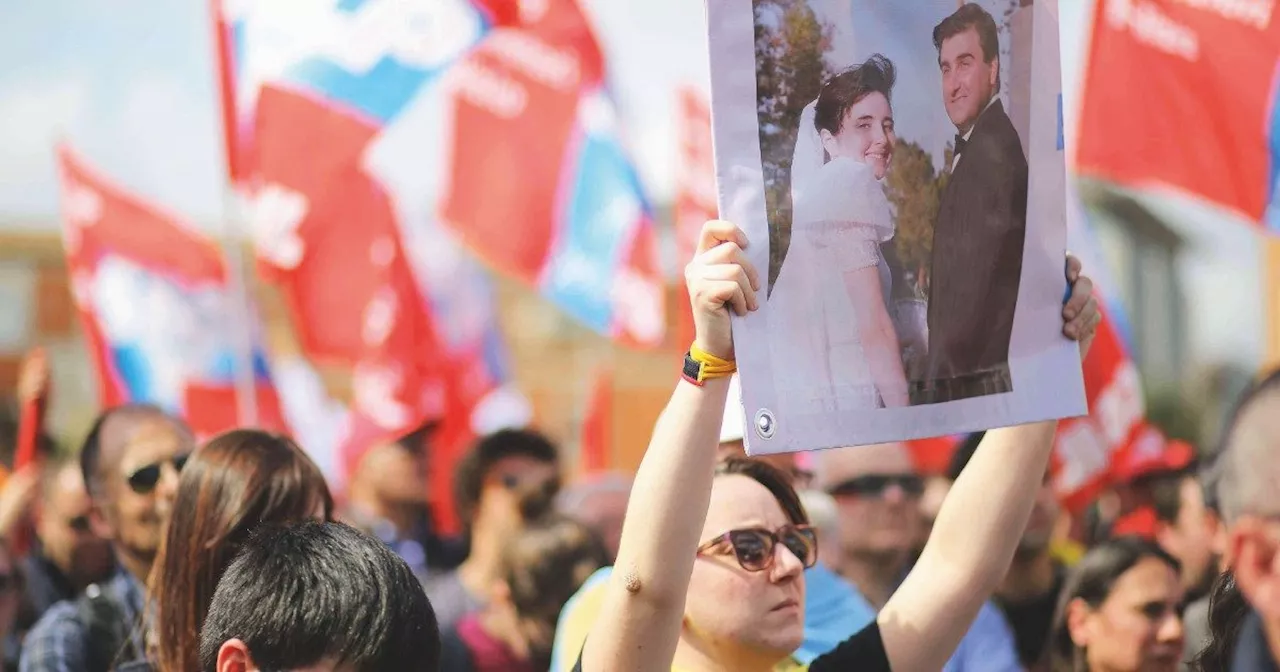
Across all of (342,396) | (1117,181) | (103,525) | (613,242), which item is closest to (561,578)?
(103,525)

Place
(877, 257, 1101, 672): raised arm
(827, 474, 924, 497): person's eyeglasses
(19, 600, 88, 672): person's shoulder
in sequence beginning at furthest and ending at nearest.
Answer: (827, 474, 924, 497): person's eyeglasses, (19, 600, 88, 672): person's shoulder, (877, 257, 1101, 672): raised arm

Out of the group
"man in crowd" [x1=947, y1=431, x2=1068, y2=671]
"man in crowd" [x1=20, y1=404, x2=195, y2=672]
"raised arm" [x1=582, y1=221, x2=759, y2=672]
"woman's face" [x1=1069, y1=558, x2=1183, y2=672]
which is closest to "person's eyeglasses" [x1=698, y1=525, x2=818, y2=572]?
"raised arm" [x1=582, y1=221, x2=759, y2=672]

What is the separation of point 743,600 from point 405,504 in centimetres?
439

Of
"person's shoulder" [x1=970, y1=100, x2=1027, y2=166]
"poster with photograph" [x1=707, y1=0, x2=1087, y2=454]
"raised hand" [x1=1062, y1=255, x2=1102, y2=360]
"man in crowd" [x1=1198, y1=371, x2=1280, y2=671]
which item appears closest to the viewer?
"man in crowd" [x1=1198, y1=371, x2=1280, y2=671]

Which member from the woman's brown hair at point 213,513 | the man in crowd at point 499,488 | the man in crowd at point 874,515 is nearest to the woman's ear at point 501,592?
the man in crowd at point 499,488

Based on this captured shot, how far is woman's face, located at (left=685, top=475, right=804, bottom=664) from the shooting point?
2816 mm

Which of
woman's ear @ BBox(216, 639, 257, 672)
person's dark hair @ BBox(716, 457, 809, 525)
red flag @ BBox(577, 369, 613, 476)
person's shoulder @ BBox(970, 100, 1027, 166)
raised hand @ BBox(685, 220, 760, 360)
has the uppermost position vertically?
red flag @ BBox(577, 369, 613, 476)

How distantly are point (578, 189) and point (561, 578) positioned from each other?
3.65 meters

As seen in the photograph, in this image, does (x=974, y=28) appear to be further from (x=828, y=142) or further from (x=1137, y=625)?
(x=1137, y=625)

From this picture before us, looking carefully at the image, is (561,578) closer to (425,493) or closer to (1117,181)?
(425,493)

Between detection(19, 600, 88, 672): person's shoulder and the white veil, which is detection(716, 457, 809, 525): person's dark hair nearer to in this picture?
the white veil

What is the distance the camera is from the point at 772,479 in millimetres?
3113

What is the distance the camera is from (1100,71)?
646 cm

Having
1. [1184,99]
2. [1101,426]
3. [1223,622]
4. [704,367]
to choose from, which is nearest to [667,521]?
[704,367]
